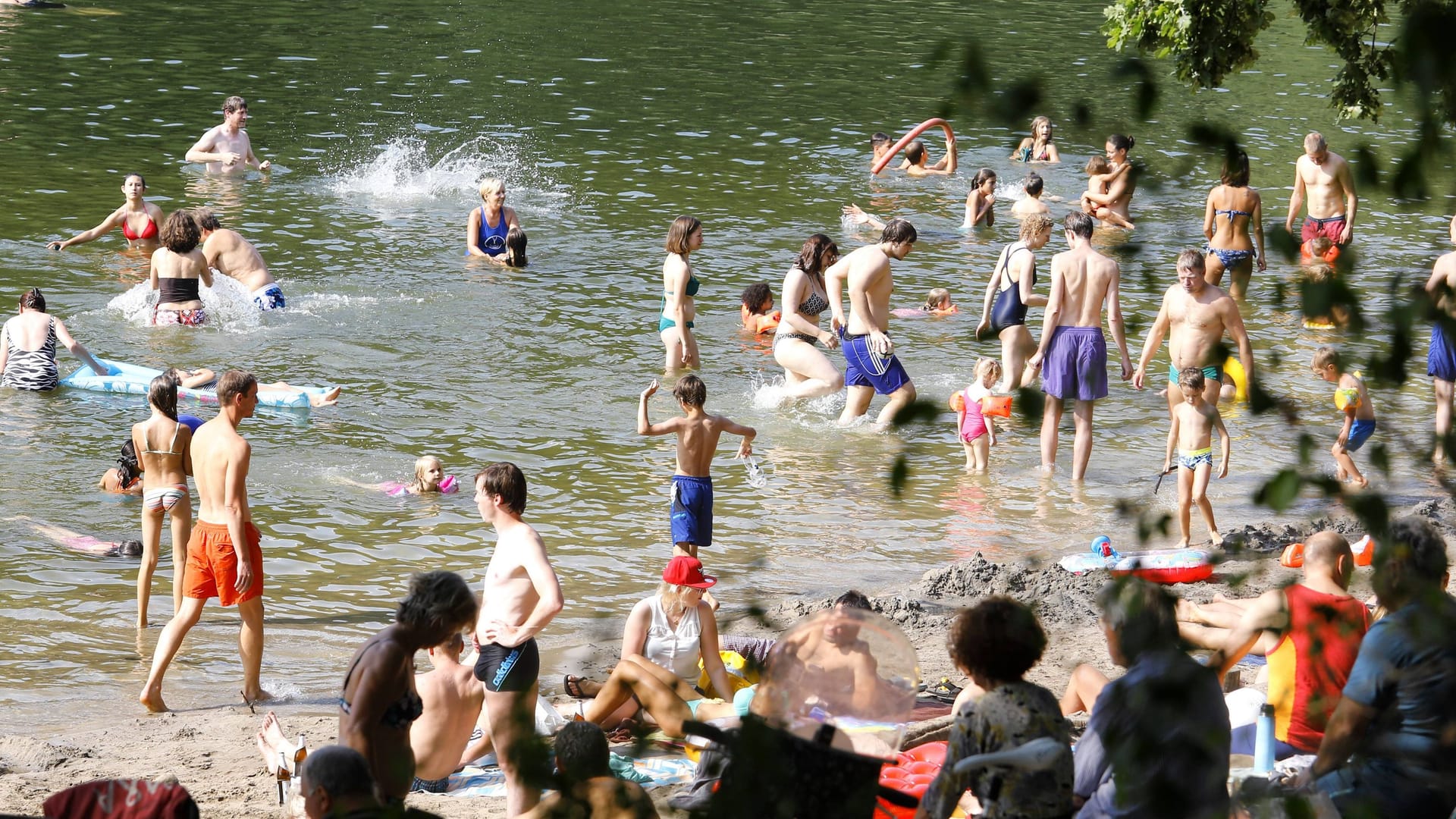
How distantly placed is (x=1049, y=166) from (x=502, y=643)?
1753cm

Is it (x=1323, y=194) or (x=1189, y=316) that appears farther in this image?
(x=1323, y=194)

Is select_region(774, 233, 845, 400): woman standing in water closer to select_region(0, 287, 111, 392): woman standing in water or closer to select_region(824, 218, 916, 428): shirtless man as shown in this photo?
select_region(824, 218, 916, 428): shirtless man

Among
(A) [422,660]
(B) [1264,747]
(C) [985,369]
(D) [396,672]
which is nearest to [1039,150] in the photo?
(C) [985,369]

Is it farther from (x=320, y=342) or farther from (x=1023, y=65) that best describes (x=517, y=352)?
(x=1023, y=65)

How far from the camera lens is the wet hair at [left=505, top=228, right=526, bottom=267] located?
1628 cm

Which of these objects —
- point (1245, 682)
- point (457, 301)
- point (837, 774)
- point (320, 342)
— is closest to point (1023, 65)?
point (457, 301)

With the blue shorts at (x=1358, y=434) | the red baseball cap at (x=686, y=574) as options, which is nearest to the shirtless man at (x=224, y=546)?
the red baseball cap at (x=686, y=574)

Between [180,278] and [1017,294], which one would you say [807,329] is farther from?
[180,278]

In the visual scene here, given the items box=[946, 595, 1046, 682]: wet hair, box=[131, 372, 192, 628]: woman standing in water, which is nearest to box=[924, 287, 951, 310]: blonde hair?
box=[131, 372, 192, 628]: woman standing in water

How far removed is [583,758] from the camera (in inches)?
91.9

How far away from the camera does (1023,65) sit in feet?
95.7

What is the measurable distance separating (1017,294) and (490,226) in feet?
23.3

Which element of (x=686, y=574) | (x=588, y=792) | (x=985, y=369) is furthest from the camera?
(x=985, y=369)

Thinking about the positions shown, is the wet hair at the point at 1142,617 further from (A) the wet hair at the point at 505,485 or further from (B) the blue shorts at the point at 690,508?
(B) the blue shorts at the point at 690,508
